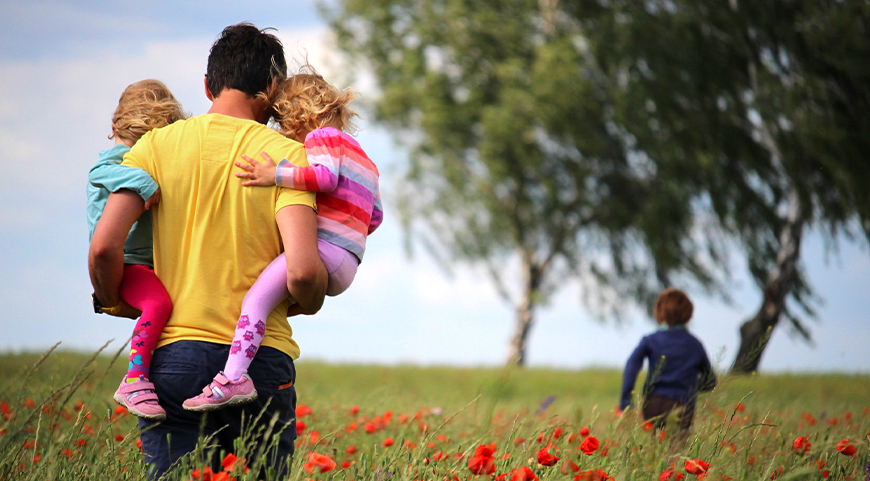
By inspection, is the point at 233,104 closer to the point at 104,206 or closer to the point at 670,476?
the point at 104,206

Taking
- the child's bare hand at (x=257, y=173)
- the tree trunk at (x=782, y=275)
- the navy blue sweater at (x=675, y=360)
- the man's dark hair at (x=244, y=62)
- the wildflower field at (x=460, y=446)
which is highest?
the tree trunk at (x=782, y=275)

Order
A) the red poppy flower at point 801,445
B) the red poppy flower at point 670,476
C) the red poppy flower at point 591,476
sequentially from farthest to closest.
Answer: the red poppy flower at point 801,445 < the red poppy flower at point 670,476 < the red poppy flower at point 591,476

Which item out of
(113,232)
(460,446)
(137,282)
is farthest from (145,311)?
(460,446)

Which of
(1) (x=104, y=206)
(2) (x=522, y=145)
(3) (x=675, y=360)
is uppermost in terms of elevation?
(2) (x=522, y=145)

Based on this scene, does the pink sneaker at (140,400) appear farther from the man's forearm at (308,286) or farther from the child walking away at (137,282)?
the man's forearm at (308,286)

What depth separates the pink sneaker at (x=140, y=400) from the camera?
207cm

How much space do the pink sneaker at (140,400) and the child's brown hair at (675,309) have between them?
12.6 ft

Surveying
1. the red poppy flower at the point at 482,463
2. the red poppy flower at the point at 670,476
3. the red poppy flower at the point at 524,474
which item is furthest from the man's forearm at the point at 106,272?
the red poppy flower at the point at 670,476

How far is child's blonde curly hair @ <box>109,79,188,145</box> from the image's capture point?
2.46 m

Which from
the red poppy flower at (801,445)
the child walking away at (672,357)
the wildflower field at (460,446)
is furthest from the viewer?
the child walking away at (672,357)

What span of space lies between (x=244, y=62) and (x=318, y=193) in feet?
1.64

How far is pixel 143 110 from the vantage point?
2496 mm

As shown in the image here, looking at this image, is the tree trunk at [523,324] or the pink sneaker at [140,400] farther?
the tree trunk at [523,324]

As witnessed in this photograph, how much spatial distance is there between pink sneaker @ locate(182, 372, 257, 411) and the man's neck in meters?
0.86
